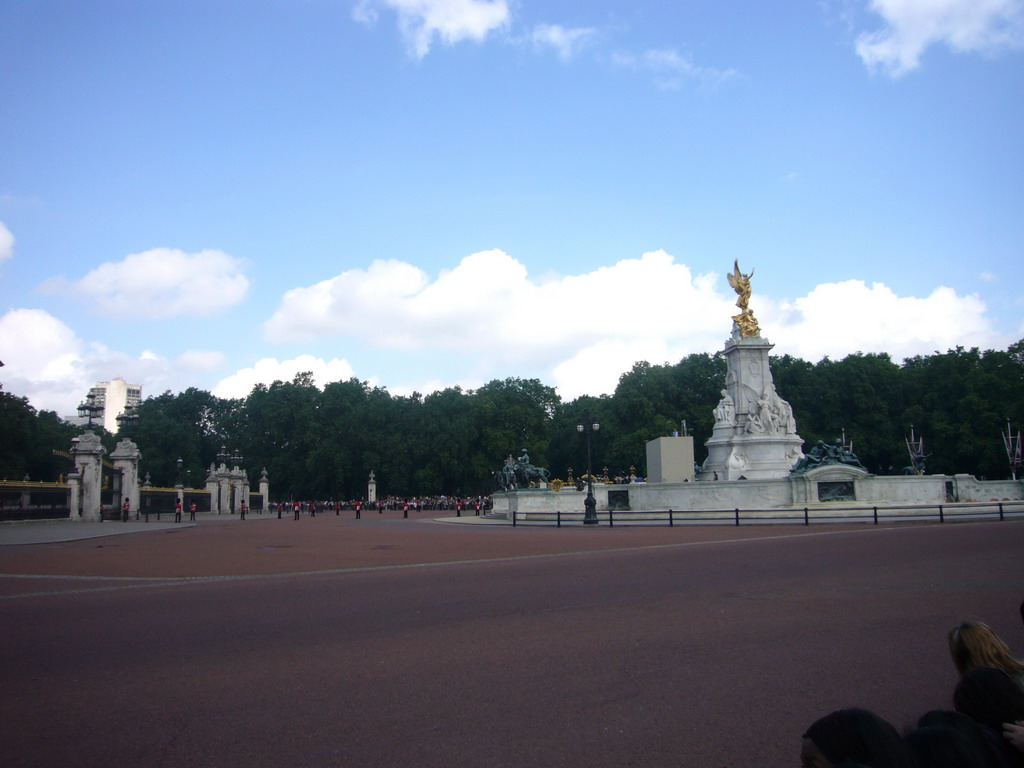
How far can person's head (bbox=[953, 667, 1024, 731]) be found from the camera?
2971 mm

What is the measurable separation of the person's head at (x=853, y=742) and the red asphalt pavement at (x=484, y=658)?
2.57m

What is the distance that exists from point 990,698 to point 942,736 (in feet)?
2.30

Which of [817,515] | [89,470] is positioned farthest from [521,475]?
[89,470]

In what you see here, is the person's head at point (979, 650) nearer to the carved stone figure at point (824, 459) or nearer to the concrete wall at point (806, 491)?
the concrete wall at point (806, 491)

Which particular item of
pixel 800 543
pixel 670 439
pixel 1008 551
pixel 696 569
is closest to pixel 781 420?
pixel 670 439

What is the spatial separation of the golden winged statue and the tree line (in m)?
20.2

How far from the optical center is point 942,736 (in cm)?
252

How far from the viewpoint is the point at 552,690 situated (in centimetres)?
643

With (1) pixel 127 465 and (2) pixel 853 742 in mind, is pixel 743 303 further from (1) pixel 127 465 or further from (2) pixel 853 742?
(2) pixel 853 742

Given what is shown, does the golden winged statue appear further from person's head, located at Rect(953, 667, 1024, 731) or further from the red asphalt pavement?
person's head, located at Rect(953, 667, 1024, 731)

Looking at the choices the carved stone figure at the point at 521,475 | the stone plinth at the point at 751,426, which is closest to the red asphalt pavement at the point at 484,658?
the stone plinth at the point at 751,426

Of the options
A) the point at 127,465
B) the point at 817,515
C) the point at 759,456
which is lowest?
the point at 817,515

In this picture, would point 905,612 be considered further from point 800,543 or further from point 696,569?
point 800,543

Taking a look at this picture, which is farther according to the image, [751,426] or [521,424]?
[521,424]
